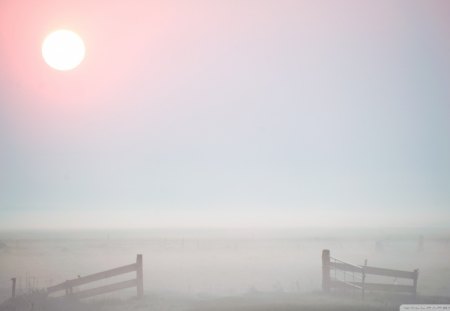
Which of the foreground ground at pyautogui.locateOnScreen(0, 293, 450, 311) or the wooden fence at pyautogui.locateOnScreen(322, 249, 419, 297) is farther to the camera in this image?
the wooden fence at pyautogui.locateOnScreen(322, 249, 419, 297)

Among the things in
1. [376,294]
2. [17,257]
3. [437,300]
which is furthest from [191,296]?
[17,257]

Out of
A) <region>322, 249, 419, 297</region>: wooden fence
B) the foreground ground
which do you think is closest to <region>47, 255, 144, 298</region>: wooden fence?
the foreground ground

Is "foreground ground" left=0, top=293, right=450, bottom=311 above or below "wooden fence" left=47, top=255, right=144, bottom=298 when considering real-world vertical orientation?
below

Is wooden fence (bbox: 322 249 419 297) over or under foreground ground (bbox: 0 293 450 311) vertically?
over

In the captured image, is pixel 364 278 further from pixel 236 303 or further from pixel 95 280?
pixel 95 280

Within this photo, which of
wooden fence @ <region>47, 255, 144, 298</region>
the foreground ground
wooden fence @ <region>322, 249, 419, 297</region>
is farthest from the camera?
wooden fence @ <region>322, 249, 419, 297</region>

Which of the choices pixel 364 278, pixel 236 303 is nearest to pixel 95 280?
pixel 236 303

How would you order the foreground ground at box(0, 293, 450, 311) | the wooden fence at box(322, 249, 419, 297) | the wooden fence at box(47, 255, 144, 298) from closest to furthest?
the foreground ground at box(0, 293, 450, 311), the wooden fence at box(47, 255, 144, 298), the wooden fence at box(322, 249, 419, 297)

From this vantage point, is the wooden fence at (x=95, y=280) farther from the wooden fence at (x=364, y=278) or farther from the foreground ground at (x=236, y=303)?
the wooden fence at (x=364, y=278)

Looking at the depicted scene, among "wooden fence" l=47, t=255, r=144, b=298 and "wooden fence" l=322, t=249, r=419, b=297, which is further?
"wooden fence" l=322, t=249, r=419, b=297

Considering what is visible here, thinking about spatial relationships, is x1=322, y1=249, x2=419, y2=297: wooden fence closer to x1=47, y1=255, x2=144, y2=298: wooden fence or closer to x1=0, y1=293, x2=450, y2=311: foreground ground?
x1=0, y1=293, x2=450, y2=311: foreground ground

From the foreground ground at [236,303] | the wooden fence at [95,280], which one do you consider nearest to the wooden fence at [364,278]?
the foreground ground at [236,303]

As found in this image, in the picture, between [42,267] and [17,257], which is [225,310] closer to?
[42,267]

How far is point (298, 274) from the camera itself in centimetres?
1623
